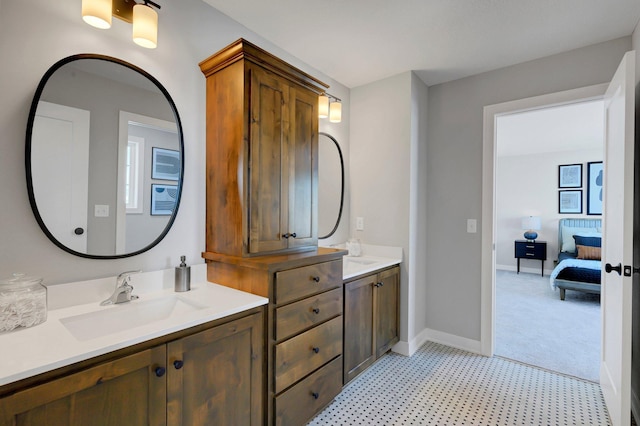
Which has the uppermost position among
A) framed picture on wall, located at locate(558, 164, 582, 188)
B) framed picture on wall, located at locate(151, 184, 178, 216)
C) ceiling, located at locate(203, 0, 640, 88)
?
ceiling, located at locate(203, 0, 640, 88)

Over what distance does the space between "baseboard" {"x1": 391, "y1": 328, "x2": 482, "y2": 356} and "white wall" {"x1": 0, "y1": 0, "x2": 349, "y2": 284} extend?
1.97m

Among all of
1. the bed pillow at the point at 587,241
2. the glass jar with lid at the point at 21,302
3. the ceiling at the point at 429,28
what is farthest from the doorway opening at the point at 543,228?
Result: the glass jar with lid at the point at 21,302

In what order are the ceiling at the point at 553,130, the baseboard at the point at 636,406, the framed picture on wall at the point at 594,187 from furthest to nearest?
the framed picture on wall at the point at 594,187, the ceiling at the point at 553,130, the baseboard at the point at 636,406

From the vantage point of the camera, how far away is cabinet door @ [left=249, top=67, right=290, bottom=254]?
1706 mm

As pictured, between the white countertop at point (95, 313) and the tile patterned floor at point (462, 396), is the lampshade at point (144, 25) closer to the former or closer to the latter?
the white countertop at point (95, 313)

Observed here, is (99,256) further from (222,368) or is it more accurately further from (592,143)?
(592,143)

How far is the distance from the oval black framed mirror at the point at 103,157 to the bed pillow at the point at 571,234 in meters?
6.68

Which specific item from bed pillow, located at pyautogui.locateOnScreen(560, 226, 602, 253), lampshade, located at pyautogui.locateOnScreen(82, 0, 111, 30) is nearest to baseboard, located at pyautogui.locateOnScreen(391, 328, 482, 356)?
lampshade, located at pyautogui.locateOnScreen(82, 0, 111, 30)

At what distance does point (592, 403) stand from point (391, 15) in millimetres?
2861

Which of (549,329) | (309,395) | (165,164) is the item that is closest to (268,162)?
(165,164)

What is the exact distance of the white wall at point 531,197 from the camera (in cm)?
622

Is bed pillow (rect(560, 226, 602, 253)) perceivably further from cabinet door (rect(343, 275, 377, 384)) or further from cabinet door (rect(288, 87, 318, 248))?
cabinet door (rect(288, 87, 318, 248))

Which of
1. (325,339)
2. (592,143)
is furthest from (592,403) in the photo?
(592,143)

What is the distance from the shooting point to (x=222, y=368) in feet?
4.44
